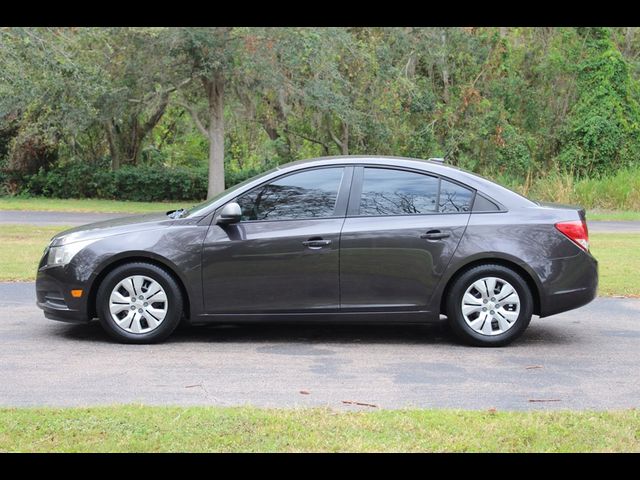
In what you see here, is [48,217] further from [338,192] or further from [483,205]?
[483,205]

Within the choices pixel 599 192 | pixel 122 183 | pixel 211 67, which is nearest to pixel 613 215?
pixel 599 192

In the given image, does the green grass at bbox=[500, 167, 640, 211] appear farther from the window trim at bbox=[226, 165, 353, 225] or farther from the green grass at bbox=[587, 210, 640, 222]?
the window trim at bbox=[226, 165, 353, 225]

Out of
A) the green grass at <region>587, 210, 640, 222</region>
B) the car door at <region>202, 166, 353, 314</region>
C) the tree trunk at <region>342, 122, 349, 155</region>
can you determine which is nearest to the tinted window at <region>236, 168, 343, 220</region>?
the car door at <region>202, 166, 353, 314</region>

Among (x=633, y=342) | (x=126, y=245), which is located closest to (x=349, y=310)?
(x=126, y=245)

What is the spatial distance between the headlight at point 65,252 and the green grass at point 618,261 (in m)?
6.33

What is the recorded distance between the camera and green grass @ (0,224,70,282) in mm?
12258

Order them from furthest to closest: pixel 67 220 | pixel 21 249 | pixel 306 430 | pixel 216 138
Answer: pixel 216 138 → pixel 67 220 → pixel 21 249 → pixel 306 430

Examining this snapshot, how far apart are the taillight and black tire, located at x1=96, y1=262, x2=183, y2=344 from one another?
133 inches

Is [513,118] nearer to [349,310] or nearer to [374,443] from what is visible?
[349,310]

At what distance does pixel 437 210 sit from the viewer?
7957mm

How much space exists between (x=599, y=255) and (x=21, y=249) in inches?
384

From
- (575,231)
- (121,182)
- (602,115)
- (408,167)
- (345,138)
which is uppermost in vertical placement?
(602,115)

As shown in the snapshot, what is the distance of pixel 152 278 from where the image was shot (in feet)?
25.4

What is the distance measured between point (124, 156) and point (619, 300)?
29220 millimetres
